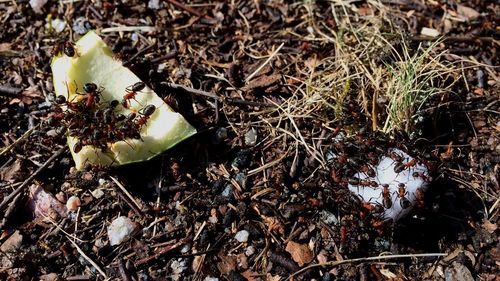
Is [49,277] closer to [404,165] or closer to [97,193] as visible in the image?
[97,193]

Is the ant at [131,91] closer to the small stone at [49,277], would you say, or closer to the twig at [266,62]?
the twig at [266,62]

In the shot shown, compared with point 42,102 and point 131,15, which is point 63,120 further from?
point 131,15

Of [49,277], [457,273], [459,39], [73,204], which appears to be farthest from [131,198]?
[459,39]

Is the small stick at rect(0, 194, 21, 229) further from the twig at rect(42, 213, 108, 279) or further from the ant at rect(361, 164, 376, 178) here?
the ant at rect(361, 164, 376, 178)

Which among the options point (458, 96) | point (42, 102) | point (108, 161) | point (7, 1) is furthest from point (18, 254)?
point (458, 96)

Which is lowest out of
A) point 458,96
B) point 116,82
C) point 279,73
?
point 458,96

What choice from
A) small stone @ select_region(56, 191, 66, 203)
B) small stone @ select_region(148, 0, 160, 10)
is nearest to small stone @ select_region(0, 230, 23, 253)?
small stone @ select_region(56, 191, 66, 203)

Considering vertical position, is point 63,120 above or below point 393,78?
above

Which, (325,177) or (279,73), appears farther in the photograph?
(279,73)
